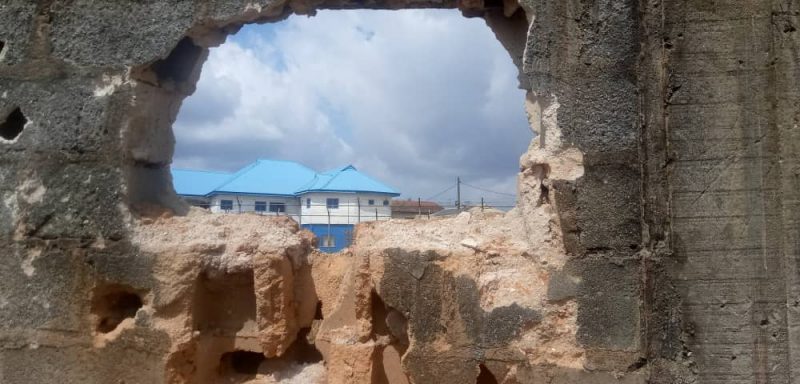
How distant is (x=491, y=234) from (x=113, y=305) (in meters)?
1.71

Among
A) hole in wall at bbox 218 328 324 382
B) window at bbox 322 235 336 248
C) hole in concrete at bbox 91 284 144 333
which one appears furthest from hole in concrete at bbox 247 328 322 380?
window at bbox 322 235 336 248

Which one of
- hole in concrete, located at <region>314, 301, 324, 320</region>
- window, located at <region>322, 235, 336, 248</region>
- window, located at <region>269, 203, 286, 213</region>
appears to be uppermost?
window, located at <region>269, 203, 286, 213</region>

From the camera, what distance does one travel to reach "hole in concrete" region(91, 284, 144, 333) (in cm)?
291

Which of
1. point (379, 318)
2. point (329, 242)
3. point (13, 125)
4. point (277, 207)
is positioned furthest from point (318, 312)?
point (277, 207)

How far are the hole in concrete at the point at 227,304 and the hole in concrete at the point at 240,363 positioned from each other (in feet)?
0.55

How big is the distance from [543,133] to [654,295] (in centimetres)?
79

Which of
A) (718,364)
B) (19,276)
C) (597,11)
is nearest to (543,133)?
(597,11)

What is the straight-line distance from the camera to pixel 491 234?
2896 mm

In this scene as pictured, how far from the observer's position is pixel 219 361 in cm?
308

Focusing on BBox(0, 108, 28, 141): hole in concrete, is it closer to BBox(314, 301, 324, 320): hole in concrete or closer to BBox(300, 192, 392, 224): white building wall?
BBox(314, 301, 324, 320): hole in concrete

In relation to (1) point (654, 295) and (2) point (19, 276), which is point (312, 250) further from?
(1) point (654, 295)

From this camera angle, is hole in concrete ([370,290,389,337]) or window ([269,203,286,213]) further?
window ([269,203,286,213])

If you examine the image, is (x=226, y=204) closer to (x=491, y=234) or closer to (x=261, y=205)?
(x=261, y=205)

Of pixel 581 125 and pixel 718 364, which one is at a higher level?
pixel 581 125
